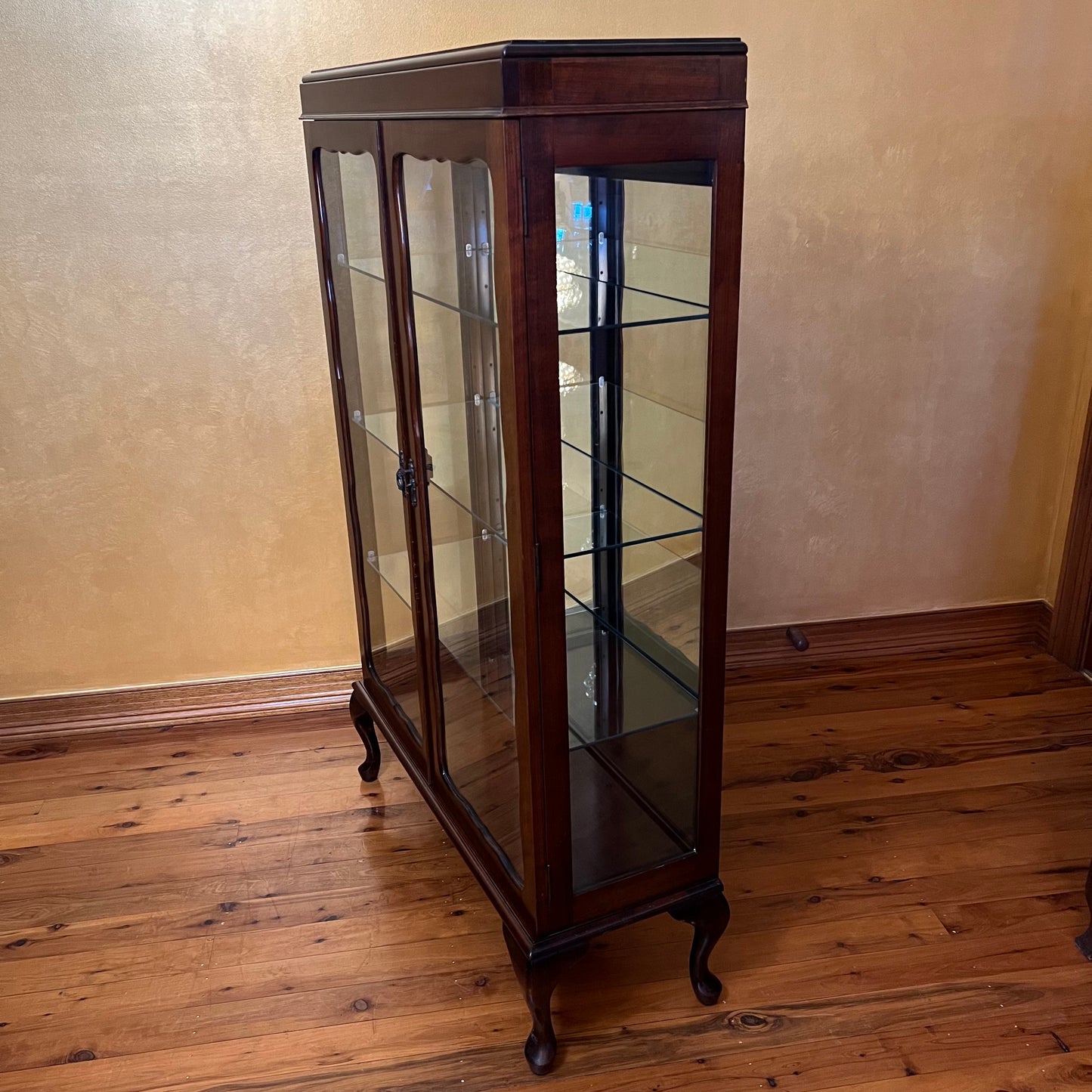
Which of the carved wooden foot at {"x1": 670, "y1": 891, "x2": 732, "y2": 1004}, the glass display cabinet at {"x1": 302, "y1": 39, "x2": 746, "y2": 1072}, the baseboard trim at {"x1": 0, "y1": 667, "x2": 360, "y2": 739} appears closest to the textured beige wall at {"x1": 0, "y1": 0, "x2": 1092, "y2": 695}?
the baseboard trim at {"x1": 0, "y1": 667, "x2": 360, "y2": 739}

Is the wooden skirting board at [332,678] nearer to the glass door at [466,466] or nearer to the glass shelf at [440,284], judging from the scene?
the glass door at [466,466]

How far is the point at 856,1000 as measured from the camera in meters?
1.85

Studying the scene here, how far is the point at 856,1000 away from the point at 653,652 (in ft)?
2.42

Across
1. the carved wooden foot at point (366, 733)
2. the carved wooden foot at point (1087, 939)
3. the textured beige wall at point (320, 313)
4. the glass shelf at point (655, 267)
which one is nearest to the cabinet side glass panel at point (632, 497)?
the glass shelf at point (655, 267)

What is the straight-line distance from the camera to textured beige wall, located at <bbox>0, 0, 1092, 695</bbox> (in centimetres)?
228

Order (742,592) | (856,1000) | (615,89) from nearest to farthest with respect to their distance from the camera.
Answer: (615,89) → (856,1000) → (742,592)

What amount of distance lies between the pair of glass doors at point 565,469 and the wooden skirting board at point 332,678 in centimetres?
95

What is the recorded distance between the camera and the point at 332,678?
2.80 m

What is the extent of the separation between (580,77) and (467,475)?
2.03ft

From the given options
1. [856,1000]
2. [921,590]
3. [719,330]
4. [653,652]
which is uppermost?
[719,330]

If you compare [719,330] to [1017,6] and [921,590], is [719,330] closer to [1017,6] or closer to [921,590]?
[1017,6]

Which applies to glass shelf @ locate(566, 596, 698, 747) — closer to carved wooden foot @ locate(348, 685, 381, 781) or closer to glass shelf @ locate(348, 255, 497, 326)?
glass shelf @ locate(348, 255, 497, 326)

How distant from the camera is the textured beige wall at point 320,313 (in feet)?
7.47

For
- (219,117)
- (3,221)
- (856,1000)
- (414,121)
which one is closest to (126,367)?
(3,221)
